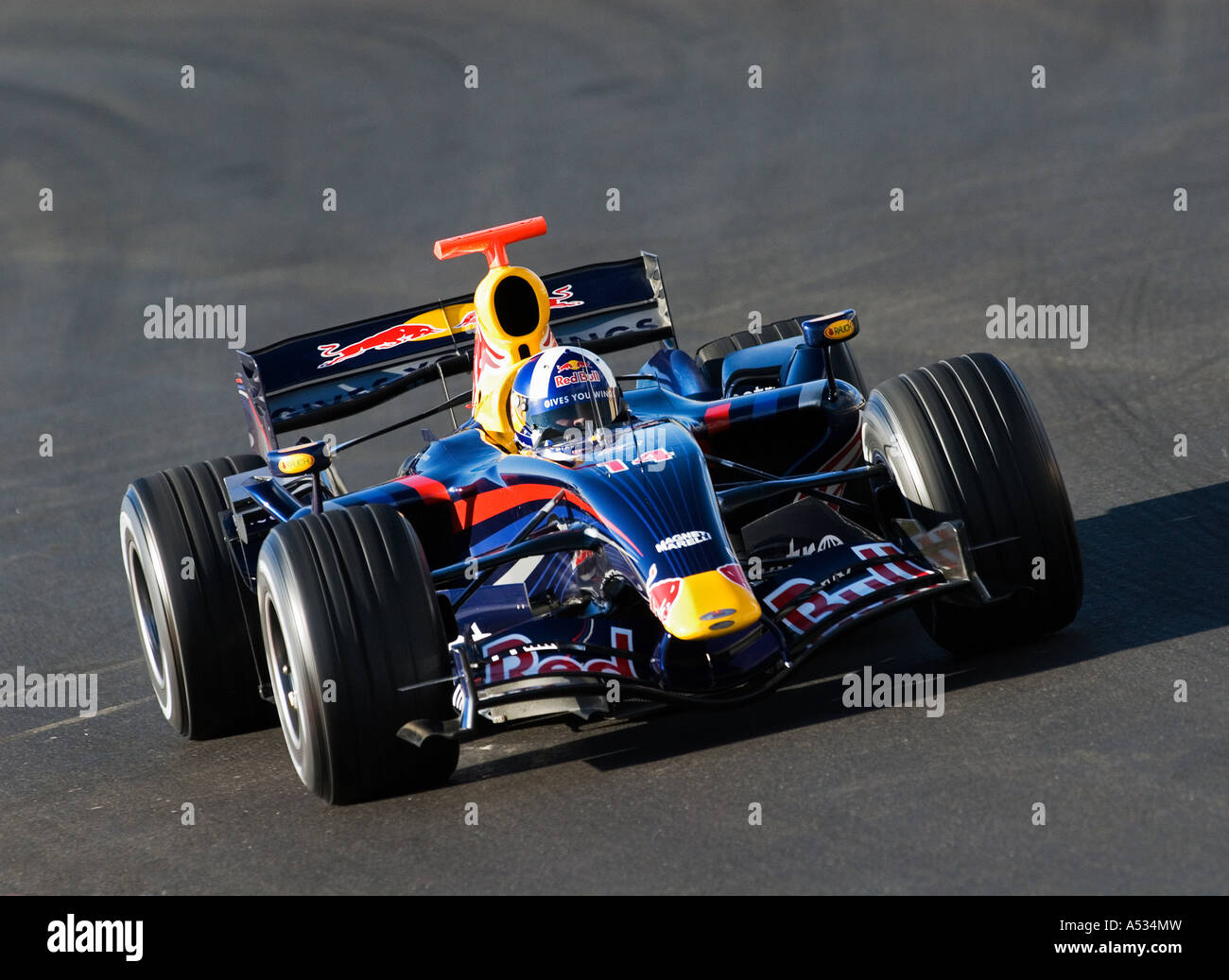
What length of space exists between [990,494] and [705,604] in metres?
1.39

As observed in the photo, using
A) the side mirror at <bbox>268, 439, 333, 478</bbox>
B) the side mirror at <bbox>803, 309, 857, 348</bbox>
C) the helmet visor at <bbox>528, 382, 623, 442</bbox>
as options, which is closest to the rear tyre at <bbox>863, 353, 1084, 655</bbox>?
the side mirror at <bbox>803, 309, 857, 348</bbox>

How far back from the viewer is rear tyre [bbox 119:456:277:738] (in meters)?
8.21

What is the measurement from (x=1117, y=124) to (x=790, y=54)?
5233 mm

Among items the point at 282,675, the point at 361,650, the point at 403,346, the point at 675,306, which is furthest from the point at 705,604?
the point at 675,306

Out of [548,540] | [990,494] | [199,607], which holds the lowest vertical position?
[199,607]

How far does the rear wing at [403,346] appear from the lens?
29.9 feet

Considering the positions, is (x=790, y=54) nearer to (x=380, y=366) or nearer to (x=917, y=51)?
(x=917, y=51)

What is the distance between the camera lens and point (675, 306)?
1645cm

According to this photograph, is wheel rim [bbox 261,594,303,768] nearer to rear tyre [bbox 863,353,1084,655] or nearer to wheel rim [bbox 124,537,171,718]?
wheel rim [bbox 124,537,171,718]

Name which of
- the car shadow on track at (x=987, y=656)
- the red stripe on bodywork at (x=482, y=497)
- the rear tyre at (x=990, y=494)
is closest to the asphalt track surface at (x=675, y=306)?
the car shadow on track at (x=987, y=656)

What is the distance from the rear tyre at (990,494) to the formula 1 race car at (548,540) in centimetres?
1

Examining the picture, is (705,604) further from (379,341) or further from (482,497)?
(379,341)

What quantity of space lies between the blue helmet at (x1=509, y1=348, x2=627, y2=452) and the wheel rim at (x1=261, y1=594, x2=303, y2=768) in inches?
55.1
